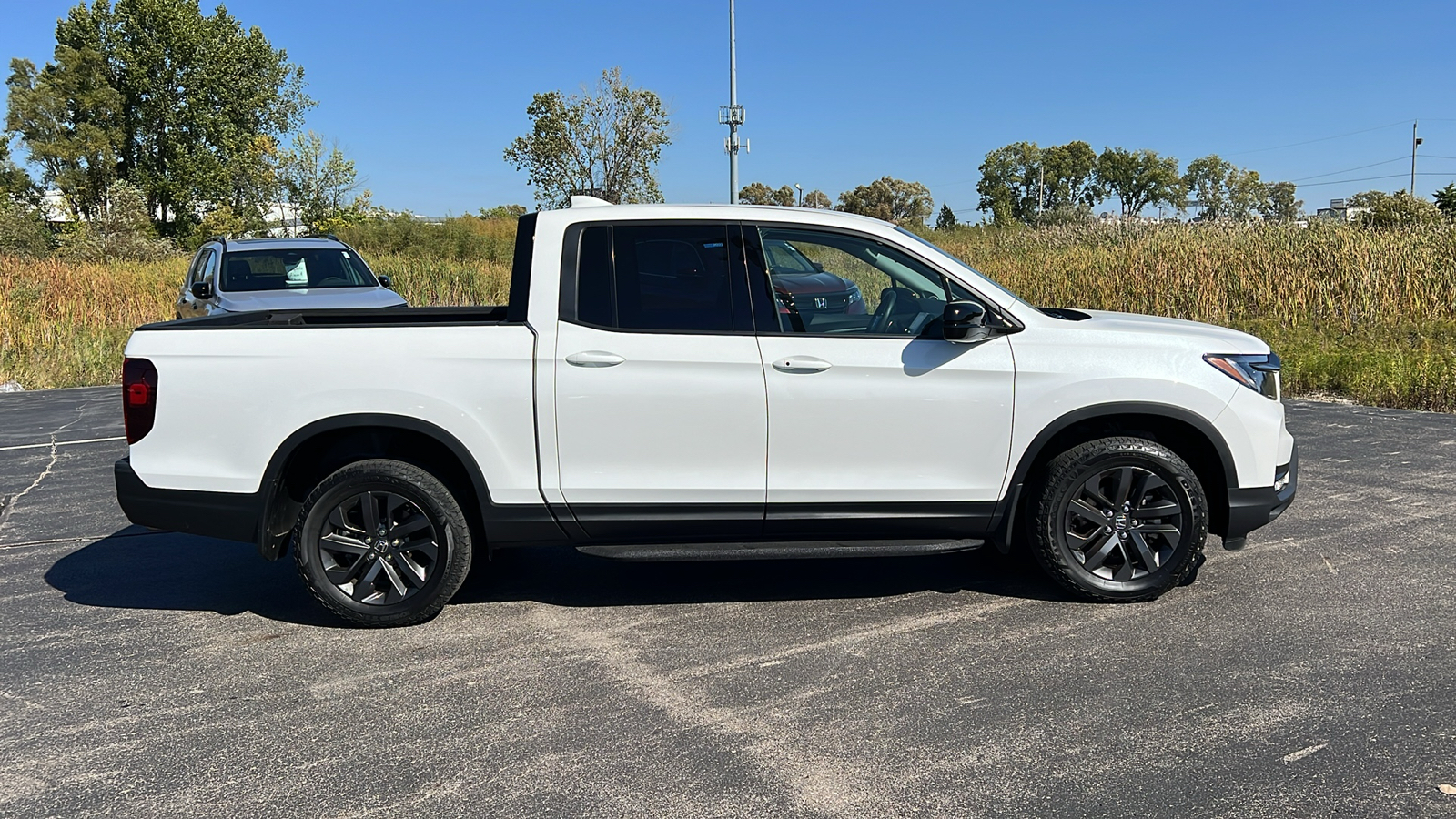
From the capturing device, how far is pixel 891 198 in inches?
3219

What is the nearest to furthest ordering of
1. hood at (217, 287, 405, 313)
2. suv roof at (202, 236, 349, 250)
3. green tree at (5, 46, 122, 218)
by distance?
hood at (217, 287, 405, 313), suv roof at (202, 236, 349, 250), green tree at (5, 46, 122, 218)

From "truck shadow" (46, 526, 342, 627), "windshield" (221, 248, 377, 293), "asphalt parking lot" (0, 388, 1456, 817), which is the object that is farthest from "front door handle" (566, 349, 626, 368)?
"windshield" (221, 248, 377, 293)

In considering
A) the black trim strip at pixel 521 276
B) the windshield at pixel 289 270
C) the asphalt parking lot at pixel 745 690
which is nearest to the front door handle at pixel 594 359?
the black trim strip at pixel 521 276

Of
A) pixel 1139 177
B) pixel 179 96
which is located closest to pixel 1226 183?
pixel 1139 177

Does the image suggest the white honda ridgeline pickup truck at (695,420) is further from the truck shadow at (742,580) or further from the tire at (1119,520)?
the truck shadow at (742,580)

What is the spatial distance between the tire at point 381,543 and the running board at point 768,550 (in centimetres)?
61

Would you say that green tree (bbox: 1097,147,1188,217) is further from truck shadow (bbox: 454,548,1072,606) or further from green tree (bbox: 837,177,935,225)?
truck shadow (bbox: 454,548,1072,606)

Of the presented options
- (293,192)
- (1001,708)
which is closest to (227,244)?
(1001,708)

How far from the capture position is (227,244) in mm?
12734

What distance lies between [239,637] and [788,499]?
2.46 m

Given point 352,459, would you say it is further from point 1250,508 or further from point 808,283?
point 1250,508

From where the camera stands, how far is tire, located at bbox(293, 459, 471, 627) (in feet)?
15.1

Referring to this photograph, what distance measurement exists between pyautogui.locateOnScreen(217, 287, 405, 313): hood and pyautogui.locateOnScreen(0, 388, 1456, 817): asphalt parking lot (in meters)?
6.00

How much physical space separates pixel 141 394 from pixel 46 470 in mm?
4788
